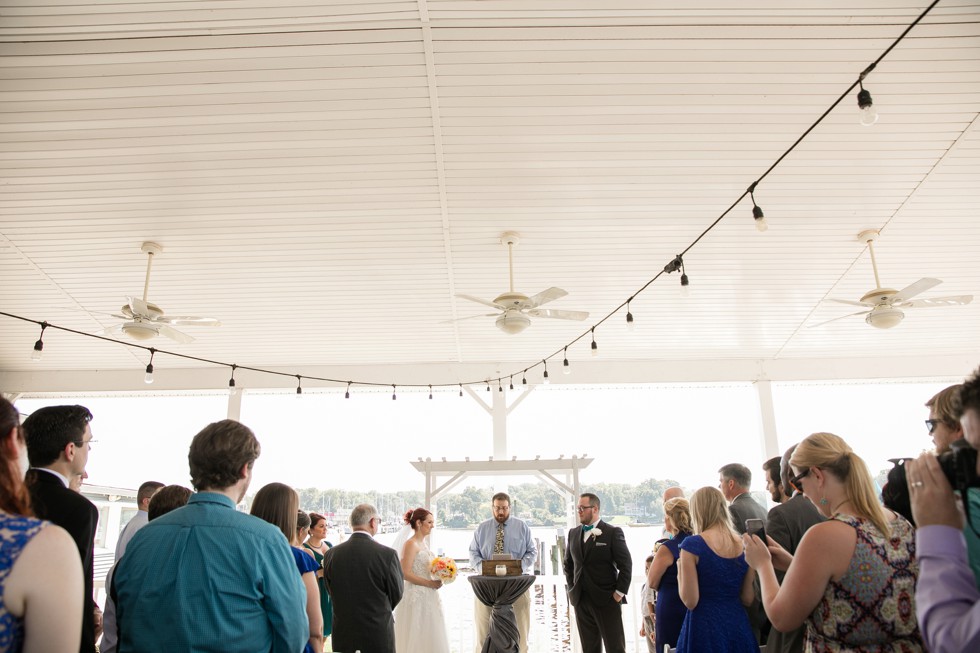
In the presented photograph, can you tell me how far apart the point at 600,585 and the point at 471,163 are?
3.89 metres

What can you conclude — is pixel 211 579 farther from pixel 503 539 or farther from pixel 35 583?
pixel 503 539

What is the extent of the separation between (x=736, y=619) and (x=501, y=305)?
3.98 metres

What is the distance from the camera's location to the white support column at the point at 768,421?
32.8ft

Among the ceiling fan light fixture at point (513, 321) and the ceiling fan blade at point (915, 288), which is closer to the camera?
the ceiling fan blade at point (915, 288)

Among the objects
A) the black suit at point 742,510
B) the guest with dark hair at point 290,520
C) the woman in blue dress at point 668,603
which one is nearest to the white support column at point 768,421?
the black suit at point 742,510

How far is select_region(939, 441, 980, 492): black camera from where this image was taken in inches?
45.2

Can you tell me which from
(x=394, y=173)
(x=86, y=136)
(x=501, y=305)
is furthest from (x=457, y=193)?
(x=86, y=136)

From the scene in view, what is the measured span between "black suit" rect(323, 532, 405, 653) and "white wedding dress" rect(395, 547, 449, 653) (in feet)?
3.65

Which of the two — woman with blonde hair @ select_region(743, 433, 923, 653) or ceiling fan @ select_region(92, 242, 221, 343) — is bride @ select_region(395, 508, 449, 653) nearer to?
ceiling fan @ select_region(92, 242, 221, 343)

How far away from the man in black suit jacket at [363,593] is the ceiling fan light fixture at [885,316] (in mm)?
5384

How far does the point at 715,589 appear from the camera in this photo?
2.71m

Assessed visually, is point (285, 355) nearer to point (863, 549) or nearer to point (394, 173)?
point (394, 173)

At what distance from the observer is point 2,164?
5.80 m

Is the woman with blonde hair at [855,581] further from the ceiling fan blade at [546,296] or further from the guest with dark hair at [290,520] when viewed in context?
the ceiling fan blade at [546,296]
